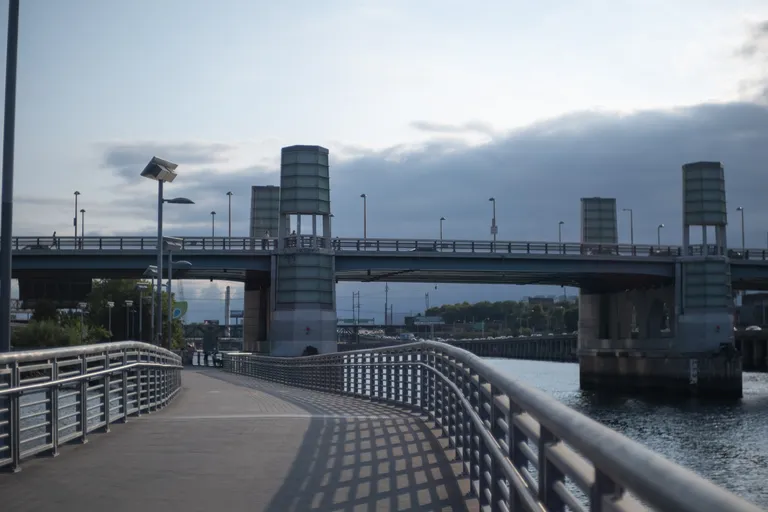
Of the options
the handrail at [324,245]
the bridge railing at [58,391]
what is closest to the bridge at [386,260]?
the handrail at [324,245]

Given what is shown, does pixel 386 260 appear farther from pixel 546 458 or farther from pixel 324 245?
pixel 546 458

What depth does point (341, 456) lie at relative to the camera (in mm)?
12297

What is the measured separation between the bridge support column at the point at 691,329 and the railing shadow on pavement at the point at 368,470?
195 ft

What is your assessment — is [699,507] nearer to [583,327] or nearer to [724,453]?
[724,453]

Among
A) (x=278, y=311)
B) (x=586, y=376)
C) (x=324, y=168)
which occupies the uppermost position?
(x=324, y=168)

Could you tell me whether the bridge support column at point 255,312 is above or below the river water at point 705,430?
above

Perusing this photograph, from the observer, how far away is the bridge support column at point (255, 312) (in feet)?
259

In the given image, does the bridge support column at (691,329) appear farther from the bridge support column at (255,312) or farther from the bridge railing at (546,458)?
the bridge railing at (546,458)

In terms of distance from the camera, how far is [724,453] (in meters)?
38.1

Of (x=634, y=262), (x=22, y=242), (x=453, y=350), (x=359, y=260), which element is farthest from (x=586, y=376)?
(x=453, y=350)

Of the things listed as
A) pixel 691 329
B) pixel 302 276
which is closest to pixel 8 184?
pixel 302 276

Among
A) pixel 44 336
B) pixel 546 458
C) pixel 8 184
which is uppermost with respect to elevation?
pixel 8 184

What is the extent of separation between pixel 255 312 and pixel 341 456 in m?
69.2

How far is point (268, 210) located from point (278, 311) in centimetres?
2355
